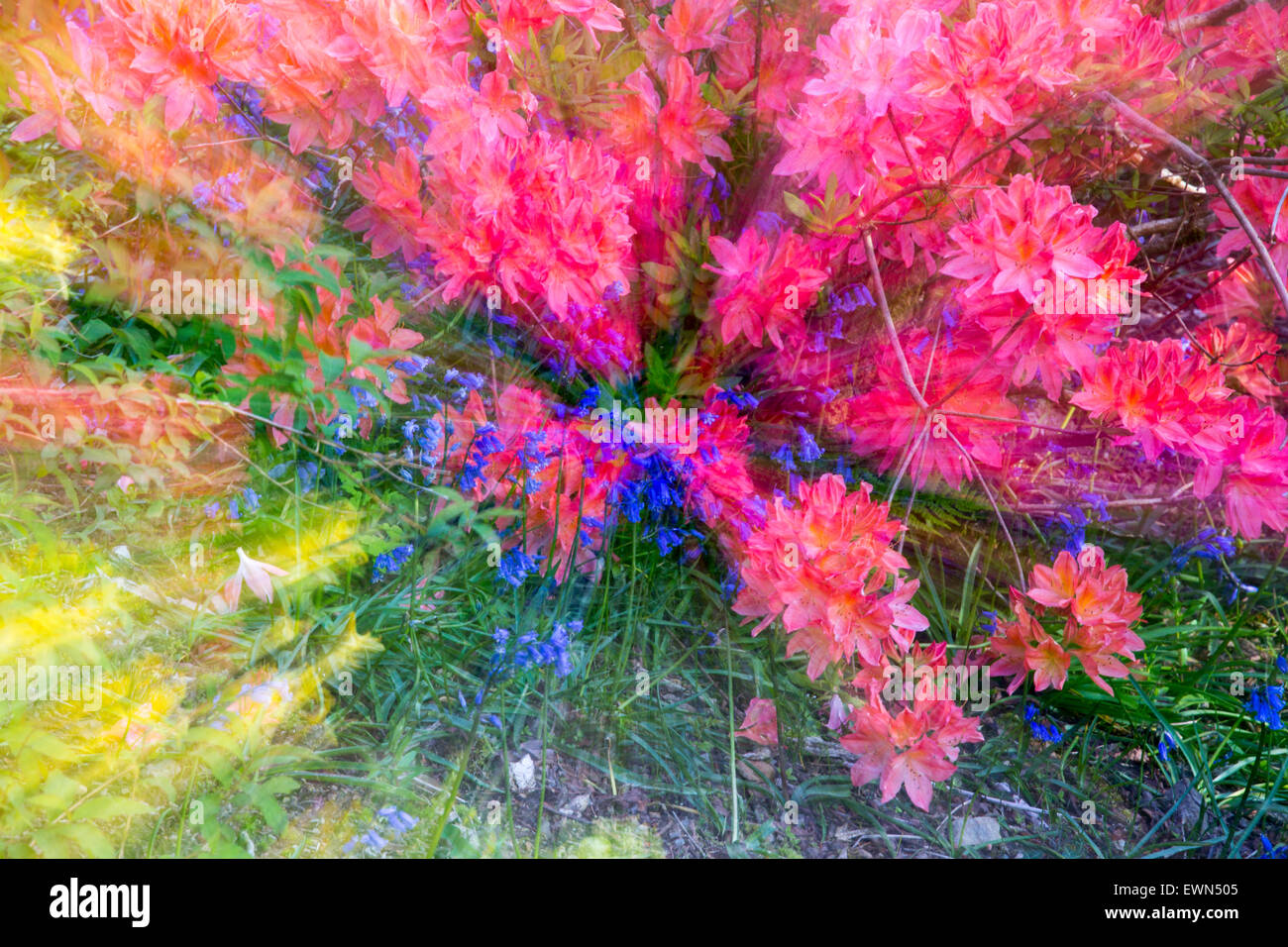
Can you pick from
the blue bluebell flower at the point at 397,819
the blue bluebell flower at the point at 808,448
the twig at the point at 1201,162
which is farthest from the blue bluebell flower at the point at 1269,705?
the blue bluebell flower at the point at 397,819

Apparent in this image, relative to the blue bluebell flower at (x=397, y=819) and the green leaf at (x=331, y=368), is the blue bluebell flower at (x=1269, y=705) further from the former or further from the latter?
the green leaf at (x=331, y=368)

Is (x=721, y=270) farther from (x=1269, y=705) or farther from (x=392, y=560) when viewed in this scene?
(x=1269, y=705)

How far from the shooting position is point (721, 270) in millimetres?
1662

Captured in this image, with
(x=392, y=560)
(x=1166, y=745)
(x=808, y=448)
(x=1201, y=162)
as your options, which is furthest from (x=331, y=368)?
(x=1166, y=745)

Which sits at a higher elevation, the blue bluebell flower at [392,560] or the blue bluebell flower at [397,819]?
the blue bluebell flower at [392,560]

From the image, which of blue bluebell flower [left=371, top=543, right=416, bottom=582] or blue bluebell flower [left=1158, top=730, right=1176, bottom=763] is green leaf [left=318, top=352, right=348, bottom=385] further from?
blue bluebell flower [left=1158, top=730, right=1176, bottom=763]

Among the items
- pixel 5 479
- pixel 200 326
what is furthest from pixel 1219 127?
pixel 5 479

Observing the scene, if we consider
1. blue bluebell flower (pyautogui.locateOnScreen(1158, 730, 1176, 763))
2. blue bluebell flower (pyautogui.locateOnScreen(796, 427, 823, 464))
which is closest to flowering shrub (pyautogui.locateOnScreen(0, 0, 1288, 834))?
blue bluebell flower (pyautogui.locateOnScreen(796, 427, 823, 464))

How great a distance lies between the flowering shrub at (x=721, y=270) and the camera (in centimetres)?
141

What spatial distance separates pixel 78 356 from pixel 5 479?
0.30 metres
